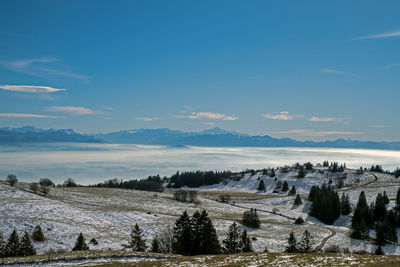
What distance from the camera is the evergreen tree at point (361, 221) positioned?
78.0 meters

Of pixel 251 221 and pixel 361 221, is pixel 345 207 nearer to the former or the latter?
pixel 361 221

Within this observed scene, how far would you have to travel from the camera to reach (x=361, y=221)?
3327 inches

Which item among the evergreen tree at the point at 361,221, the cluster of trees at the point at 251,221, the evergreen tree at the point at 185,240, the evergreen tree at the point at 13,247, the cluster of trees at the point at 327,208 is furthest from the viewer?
the cluster of trees at the point at 327,208

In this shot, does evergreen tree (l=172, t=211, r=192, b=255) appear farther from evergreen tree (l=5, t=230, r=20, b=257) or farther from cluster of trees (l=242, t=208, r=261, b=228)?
cluster of trees (l=242, t=208, r=261, b=228)

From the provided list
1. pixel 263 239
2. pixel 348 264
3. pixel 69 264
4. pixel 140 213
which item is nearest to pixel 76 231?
pixel 140 213

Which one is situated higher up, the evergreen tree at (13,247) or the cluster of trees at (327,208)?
the evergreen tree at (13,247)

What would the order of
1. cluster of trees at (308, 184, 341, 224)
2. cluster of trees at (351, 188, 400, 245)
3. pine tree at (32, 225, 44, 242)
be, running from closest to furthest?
pine tree at (32, 225, 44, 242)
cluster of trees at (351, 188, 400, 245)
cluster of trees at (308, 184, 341, 224)

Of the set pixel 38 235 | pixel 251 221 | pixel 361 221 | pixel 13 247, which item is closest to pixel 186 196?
pixel 251 221

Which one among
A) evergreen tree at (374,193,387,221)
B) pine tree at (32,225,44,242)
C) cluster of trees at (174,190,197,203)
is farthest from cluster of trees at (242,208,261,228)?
pine tree at (32,225,44,242)

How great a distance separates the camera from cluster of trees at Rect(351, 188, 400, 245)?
254 ft

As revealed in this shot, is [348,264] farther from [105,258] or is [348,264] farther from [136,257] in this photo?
[105,258]

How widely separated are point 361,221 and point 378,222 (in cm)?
796

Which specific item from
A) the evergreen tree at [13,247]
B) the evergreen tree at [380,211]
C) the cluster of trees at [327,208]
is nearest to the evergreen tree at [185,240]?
the evergreen tree at [13,247]

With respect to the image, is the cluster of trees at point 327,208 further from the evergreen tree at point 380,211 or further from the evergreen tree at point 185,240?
the evergreen tree at point 185,240
